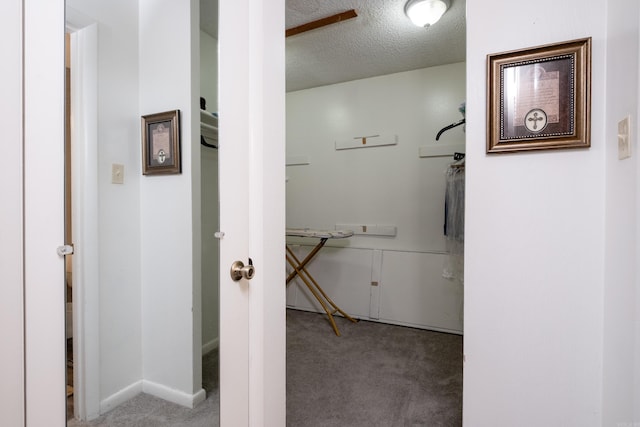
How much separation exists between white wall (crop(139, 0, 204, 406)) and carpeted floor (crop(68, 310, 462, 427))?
76mm

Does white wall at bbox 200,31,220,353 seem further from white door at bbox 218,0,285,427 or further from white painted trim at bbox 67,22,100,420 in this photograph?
white painted trim at bbox 67,22,100,420

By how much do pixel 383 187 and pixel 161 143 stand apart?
2.55m

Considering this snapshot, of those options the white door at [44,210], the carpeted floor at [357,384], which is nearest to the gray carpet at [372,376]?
the carpeted floor at [357,384]

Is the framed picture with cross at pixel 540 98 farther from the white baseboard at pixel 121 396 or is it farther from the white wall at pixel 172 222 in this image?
the white baseboard at pixel 121 396

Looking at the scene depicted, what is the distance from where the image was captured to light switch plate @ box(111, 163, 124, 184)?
883 mm

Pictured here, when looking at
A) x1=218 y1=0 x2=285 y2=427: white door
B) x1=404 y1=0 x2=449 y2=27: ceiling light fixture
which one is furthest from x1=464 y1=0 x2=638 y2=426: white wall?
x1=404 y1=0 x2=449 y2=27: ceiling light fixture

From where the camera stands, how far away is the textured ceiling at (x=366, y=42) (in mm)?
2128

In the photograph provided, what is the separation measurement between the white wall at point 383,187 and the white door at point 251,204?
212 centimetres

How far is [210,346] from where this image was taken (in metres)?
1.08

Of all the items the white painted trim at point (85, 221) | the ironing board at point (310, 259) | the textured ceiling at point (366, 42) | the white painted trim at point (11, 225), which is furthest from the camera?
the ironing board at point (310, 259)

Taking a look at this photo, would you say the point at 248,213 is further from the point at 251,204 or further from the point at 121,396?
the point at 121,396

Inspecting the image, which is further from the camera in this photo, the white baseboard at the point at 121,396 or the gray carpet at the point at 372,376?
the gray carpet at the point at 372,376

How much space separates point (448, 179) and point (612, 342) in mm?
1755

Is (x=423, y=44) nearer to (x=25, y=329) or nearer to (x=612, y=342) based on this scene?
(x=612, y=342)
